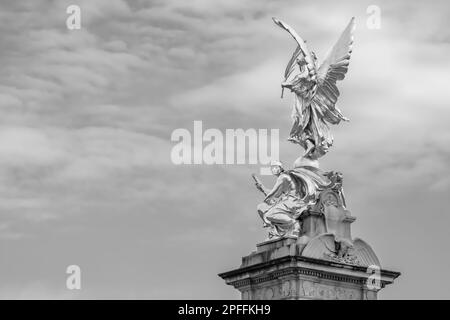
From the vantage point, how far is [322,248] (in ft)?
120

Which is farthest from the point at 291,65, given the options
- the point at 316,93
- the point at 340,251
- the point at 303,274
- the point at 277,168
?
the point at 303,274

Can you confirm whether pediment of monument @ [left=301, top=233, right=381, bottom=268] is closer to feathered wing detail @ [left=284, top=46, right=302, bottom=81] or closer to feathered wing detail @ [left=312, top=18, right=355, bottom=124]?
feathered wing detail @ [left=312, top=18, right=355, bottom=124]

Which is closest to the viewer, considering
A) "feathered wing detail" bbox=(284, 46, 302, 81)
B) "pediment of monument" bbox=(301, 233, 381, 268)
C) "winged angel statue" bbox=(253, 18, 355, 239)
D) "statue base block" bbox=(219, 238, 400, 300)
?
"statue base block" bbox=(219, 238, 400, 300)

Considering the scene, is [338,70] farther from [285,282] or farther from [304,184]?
[285,282]

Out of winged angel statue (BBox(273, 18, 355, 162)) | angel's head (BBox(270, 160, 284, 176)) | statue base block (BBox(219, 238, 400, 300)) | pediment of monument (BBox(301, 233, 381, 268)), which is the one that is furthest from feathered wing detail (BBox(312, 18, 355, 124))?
statue base block (BBox(219, 238, 400, 300))

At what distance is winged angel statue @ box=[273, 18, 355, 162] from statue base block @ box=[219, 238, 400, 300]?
3289 mm

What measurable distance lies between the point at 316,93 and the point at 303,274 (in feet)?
19.5

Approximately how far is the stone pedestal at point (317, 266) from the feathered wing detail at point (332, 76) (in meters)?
2.67

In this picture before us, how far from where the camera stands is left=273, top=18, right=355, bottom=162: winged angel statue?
38.3 m

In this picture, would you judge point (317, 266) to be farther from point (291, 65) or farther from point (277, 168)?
point (291, 65)

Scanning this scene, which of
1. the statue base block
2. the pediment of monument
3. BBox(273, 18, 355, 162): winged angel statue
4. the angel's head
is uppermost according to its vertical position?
BBox(273, 18, 355, 162): winged angel statue

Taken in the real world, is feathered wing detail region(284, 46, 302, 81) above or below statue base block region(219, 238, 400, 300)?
above

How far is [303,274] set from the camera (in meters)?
35.8
